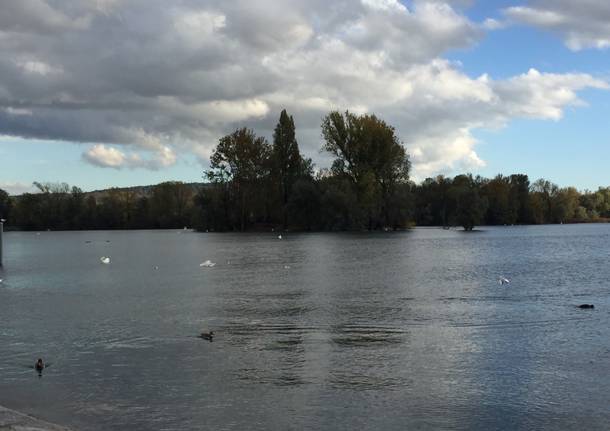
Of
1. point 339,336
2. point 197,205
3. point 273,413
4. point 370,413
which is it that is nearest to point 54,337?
point 339,336

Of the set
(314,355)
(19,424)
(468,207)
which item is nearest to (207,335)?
(314,355)

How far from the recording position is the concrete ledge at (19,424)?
8.41 meters

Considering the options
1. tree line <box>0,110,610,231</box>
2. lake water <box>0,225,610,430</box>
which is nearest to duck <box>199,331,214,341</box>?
lake water <box>0,225,610,430</box>

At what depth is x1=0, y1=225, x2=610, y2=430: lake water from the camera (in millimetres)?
10570

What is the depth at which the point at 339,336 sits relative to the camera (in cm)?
1708

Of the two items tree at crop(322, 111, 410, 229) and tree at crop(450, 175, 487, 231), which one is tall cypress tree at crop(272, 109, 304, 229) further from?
tree at crop(450, 175, 487, 231)

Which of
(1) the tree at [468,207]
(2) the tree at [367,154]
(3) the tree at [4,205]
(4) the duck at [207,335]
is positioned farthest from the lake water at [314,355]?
(3) the tree at [4,205]

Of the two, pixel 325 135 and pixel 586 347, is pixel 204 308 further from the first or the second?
pixel 325 135

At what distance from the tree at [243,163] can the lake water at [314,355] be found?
3483 inches

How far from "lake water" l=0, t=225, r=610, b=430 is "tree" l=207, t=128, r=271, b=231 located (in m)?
88.5

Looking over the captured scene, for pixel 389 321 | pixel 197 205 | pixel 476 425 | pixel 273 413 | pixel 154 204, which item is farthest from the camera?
pixel 154 204

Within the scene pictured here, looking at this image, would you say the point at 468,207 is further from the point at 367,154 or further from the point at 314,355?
the point at 314,355

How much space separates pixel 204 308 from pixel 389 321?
299 inches

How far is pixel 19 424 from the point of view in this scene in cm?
868
